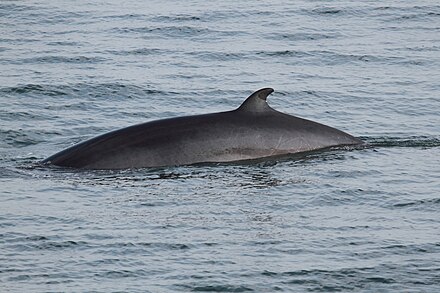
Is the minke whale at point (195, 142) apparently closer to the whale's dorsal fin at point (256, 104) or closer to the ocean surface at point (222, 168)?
the whale's dorsal fin at point (256, 104)

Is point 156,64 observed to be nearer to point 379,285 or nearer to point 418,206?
point 418,206

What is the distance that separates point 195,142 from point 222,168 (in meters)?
0.38

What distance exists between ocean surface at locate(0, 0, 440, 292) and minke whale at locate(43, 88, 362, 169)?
0.16 meters

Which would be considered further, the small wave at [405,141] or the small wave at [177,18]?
the small wave at [177,18]

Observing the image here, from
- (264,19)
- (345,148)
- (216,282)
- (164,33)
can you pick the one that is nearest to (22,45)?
(164,33)

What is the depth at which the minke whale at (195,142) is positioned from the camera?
47.1 ft

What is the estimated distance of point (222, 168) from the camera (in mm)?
14336

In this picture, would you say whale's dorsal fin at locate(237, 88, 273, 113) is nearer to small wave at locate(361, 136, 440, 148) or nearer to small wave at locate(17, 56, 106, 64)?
small wave at locate(361, 136, 440, 148)

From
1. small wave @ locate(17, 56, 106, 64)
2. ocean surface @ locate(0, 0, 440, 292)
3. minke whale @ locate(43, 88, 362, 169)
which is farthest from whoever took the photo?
small wave @ locate(17, 56, 106, 64)

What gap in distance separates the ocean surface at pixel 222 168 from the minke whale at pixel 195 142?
0.16m

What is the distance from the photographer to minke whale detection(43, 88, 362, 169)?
47.1ft

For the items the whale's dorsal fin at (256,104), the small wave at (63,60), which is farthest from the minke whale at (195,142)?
the small wave at (63,60)

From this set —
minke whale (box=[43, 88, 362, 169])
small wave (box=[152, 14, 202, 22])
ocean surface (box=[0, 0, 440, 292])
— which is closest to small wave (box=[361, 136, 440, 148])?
ocean surface (box=[0, 0, 440, 292])

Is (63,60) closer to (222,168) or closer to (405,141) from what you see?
(405,141)
